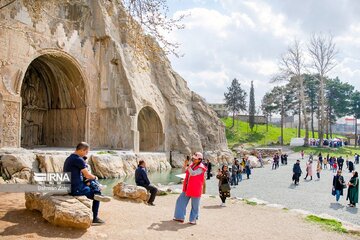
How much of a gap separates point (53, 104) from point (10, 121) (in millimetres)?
10098

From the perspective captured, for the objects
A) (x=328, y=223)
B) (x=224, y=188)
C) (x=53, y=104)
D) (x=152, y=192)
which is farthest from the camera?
(x=53, y=104)

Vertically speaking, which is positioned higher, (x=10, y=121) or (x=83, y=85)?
(x=83, y=85)

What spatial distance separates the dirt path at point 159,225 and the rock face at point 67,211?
153 millimetres

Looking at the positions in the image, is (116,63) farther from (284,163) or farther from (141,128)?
(284,163)

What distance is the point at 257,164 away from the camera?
3253 cm

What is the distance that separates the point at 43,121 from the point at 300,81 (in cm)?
3408

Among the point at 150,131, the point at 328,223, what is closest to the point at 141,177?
the point at 328,223

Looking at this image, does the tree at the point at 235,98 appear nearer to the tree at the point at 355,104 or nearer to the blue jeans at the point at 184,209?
the tree at the point at 355,104

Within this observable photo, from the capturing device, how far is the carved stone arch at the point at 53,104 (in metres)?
28.6

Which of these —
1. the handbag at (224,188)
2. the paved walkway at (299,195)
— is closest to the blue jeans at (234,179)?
the paved walkway at (299,195)

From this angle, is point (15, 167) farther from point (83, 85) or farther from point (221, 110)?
point (221, 110)

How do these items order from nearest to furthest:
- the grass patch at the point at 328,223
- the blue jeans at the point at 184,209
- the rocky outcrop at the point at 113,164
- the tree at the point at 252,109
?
the blue jeans at the point at 184,209, the grass patch at the point at 328,223, the rocky outcrop at the point at 113,164, the tree at the point at 252,109

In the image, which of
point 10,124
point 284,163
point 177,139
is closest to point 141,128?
point 177,139

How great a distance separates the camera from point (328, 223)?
9.43 metres
